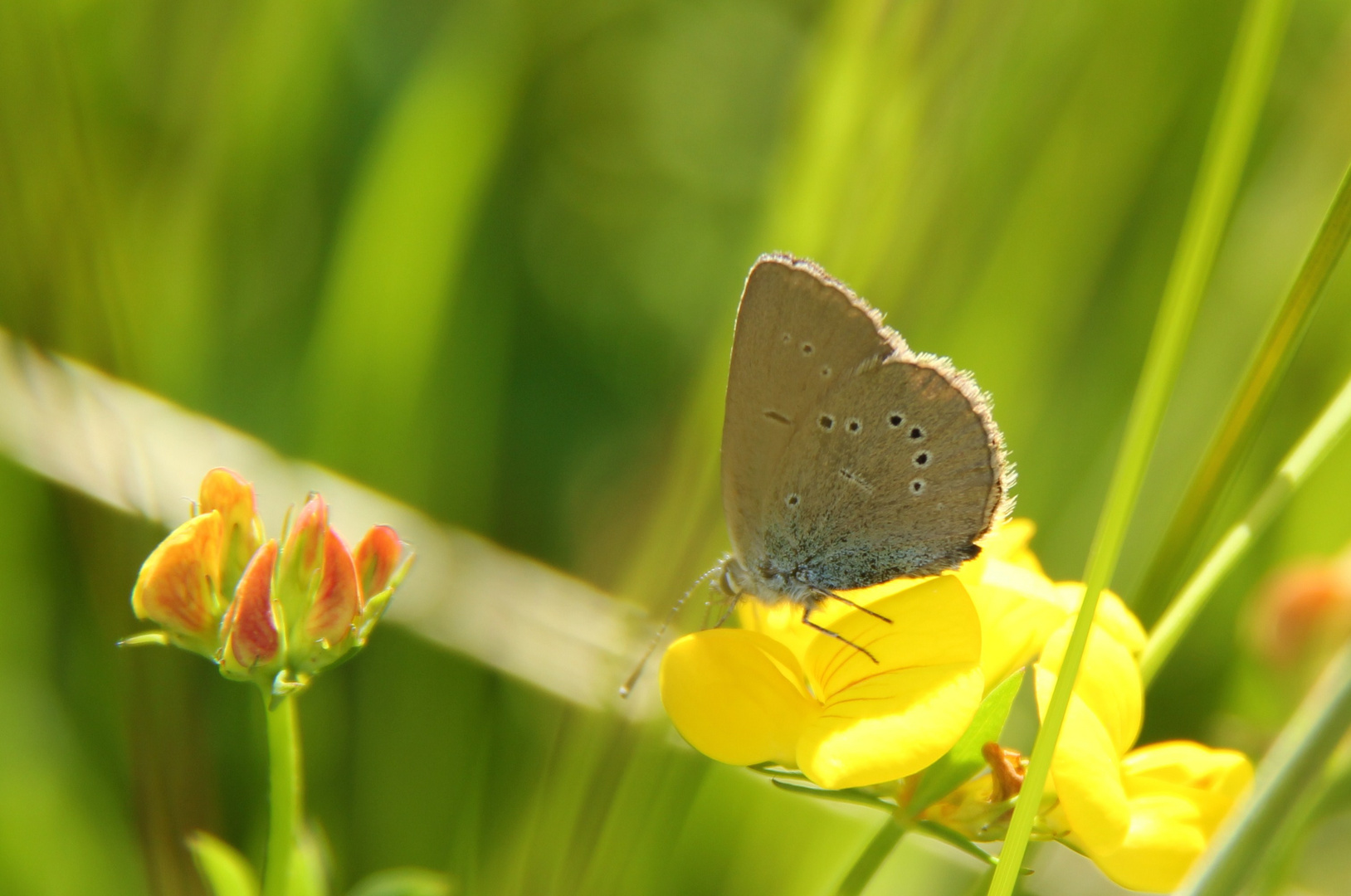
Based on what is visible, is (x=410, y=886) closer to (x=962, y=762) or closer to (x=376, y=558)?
(x=376, y=558)

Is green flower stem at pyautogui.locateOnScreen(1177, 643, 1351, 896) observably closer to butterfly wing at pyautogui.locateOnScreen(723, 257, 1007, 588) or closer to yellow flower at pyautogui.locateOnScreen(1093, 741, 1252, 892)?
yellow flower at pyautogui.locateOnScreen(1093, 741, 1252, 892)

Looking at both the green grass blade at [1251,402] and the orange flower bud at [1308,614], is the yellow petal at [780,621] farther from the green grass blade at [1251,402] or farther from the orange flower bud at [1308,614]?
the orange flower bud at [1308,614]

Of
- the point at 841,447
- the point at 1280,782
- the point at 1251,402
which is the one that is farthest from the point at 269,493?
the point at 1280,782

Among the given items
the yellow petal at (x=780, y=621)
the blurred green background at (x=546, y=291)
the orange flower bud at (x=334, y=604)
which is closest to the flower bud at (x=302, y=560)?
the orange flower bud at (x=334, y=604)

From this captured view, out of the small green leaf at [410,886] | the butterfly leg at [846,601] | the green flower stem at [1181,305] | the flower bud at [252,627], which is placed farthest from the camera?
the butterfly leg at [846,601]

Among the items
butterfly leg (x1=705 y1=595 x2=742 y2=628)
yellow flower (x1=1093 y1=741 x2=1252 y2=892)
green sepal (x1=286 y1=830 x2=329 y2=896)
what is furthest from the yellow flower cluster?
green sepal (x1=286 y1=830 x2=329 y2=896)

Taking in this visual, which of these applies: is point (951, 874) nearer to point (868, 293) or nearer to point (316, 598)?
point (868, 293)
